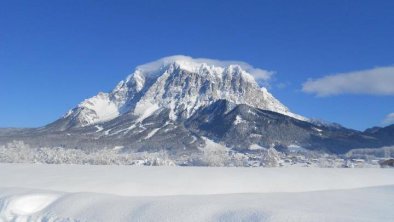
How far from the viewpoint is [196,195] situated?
19.0 m

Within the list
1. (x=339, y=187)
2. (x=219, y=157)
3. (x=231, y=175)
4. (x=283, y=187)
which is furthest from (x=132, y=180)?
(x=219, y=157)

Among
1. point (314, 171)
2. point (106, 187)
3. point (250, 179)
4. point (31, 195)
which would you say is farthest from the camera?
point (314, 171)

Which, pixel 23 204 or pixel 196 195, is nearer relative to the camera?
pixel 23 204

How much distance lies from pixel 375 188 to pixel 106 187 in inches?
504

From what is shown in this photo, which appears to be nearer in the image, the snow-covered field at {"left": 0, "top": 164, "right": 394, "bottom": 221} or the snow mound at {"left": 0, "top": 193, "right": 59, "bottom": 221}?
the snow-covered field at {"left": 0, "top": 164, "right": 394, "bottom": 221}

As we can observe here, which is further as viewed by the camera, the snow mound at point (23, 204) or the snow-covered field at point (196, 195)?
the snow mound at point (23, 204)

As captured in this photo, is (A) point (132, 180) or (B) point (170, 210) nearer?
(B) point (170, 210)

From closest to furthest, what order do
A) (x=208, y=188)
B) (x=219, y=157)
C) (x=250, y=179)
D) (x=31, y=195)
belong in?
(x=31, y=195) < (x=208, y=188) < (x=250, y=179) < (x=219, y=157)

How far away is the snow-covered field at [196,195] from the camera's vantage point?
13828 mm

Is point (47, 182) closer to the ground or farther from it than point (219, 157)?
closer to the ground

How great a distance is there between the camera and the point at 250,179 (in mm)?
23703

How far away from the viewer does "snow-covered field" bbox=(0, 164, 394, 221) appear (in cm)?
1383

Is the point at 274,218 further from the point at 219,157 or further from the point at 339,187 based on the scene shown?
the point at 219,157

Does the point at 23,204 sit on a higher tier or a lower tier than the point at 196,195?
lower
